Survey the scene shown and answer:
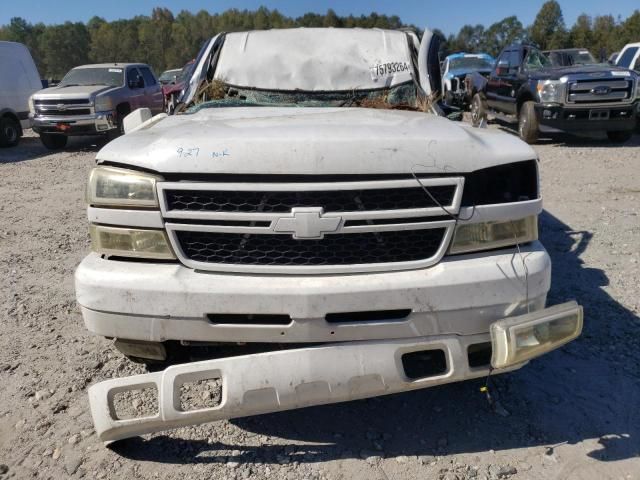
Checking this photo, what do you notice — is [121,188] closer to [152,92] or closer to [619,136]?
[619,136]

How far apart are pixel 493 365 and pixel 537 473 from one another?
0.58 m

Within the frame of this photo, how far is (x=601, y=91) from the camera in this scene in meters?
10.2

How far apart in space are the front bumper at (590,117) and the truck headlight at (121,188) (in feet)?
31.9

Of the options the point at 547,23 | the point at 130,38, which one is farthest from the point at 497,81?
the point at 130,38

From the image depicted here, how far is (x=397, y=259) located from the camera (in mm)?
2268

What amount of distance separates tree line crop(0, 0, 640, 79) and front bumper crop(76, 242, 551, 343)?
55.1 meters

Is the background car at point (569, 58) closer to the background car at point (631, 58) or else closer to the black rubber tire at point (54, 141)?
the background car at point (631, 58)

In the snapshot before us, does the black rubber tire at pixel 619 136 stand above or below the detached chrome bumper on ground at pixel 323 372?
below

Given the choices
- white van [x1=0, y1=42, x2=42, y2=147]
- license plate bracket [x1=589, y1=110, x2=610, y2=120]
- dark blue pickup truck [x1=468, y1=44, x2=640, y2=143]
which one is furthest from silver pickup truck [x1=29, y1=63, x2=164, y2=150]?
license plate bracket [x1=589, y1=110, x2=610, y2=120]

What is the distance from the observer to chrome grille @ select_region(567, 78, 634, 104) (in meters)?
10.1

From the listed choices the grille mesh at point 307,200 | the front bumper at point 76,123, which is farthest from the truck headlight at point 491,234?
the front bumper at point 76,123

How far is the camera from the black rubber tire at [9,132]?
13.2 metres

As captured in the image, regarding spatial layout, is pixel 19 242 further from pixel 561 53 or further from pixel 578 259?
pixel 561 53

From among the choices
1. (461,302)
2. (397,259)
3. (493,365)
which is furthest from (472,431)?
(397,259)
